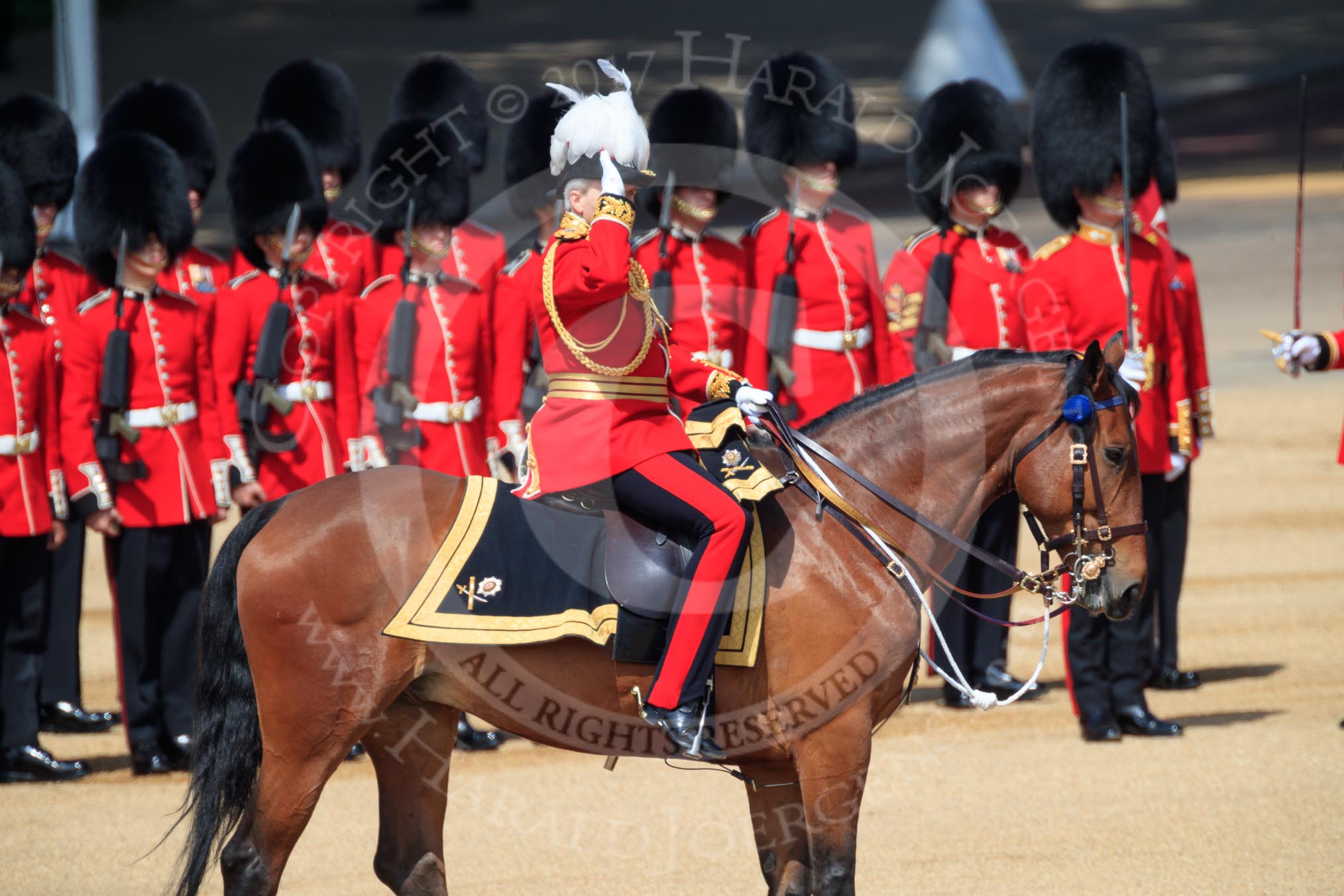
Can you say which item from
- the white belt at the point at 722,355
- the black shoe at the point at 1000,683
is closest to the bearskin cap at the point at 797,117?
the white belt at the point at 722,355

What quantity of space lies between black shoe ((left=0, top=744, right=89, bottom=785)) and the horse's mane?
2868 mm

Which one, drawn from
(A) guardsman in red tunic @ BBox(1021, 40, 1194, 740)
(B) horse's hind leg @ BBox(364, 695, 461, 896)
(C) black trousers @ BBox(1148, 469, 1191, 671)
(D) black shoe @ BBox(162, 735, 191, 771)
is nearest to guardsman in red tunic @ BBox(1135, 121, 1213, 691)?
(C) black trousers @ BBox(1148, 469, 1191, 671)

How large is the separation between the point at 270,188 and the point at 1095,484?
3775 mm

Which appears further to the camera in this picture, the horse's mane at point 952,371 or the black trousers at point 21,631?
the black trousers at point 21,631

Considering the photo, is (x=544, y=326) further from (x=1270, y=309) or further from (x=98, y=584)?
(x=1270, y=309)

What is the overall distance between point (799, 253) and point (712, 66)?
1838cm

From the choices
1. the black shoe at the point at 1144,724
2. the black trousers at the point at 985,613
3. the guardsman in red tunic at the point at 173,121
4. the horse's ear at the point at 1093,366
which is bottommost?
the black shoe at the point at 1144,724

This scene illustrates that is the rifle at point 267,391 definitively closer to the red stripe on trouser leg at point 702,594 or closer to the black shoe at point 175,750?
the black shoe at point 175,750

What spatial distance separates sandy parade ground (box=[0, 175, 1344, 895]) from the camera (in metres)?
4.39

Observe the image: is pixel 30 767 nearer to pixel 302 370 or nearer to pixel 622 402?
pixel 302 370

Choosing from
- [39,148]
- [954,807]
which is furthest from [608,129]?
[39,148]

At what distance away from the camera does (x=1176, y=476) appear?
5.96m

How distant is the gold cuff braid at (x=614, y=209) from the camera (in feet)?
11.3

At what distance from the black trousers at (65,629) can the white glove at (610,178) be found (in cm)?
329
